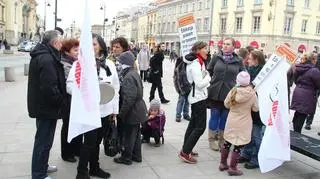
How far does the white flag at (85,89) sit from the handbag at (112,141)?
3.91ft

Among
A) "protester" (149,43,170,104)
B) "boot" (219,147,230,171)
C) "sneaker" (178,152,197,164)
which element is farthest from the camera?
"protester" (149,43,170,104)

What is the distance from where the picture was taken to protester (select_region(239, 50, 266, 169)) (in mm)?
6090

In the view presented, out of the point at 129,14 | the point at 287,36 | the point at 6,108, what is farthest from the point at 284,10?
the point at 129,14

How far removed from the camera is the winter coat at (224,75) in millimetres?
6512

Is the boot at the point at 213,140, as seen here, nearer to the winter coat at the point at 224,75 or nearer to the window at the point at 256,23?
the winter coat at the point at 224,75

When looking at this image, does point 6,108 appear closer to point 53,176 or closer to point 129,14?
point 53,176

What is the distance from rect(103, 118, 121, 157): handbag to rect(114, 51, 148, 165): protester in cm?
10

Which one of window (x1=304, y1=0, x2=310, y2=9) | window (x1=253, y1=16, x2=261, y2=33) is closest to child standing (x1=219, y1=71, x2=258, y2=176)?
window (x1=253, y1=16, x2=261, y2=33)

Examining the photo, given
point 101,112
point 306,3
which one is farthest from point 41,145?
point 306,3

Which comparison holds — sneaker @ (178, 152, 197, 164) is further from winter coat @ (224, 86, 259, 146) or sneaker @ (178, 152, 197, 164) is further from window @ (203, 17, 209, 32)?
window @ (203, 17, 209, 32)

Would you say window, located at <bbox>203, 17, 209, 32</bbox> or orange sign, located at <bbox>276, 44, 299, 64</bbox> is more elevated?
window, located at <bbox>203, 17, 209, 32</bbox>

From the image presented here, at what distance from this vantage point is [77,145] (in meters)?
5.97

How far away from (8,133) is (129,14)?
135253mm

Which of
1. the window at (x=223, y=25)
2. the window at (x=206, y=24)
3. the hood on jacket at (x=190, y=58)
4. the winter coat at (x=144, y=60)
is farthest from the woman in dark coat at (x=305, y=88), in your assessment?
the window at (x=206, y=24)
